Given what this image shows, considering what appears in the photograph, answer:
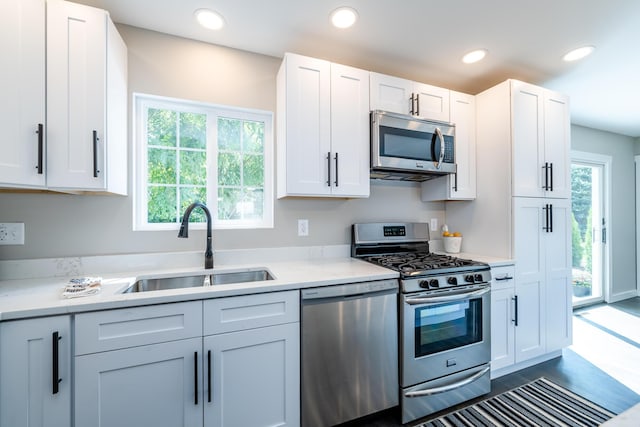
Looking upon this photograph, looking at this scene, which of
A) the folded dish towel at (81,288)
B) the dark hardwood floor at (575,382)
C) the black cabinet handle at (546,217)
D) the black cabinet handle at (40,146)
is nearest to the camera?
the folded dish towel at (81,288)

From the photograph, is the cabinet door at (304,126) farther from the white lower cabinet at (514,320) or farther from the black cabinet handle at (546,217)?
the black cabinet handle at (546,217)

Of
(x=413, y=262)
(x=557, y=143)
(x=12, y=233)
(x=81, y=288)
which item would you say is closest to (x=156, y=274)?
(x=81, y=288)

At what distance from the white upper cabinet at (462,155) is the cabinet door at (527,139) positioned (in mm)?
325

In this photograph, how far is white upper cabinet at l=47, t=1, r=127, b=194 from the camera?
1354 millimetres

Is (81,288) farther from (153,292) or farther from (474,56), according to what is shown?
(474,56)

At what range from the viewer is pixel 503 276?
82.5 inches

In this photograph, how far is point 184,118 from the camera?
6.58 feet

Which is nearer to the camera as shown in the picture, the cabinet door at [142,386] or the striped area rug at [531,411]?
the cabinet door at [142,386]

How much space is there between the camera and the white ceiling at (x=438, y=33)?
162 cm

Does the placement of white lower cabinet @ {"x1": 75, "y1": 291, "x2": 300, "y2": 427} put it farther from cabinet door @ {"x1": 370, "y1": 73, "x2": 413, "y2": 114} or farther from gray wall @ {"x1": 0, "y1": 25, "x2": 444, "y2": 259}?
cabinet door @ {"x1": 370, "y1": 73, "x2": 413, "y2": 114}

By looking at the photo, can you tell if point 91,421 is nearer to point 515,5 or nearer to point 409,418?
point 409,418

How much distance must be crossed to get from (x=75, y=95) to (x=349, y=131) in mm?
1632

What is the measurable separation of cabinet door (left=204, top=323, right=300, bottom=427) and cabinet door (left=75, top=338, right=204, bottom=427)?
0.08m

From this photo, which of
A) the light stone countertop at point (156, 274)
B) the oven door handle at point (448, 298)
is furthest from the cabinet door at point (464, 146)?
the oven door handle at point (448, 298)
